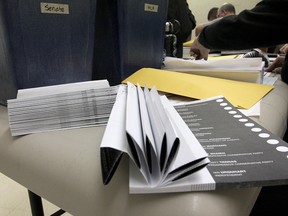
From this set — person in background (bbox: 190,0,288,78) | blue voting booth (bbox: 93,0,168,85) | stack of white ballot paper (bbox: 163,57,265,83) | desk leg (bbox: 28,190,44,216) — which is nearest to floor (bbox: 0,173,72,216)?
desk leg (bbox: 28,190,44,216)

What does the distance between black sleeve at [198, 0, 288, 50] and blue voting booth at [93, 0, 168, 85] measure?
21cm

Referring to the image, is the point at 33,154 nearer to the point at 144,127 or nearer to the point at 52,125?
the point at 52,125

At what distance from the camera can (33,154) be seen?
1.22 ft

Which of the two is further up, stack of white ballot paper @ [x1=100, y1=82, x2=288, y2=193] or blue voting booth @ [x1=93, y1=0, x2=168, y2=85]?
blue voting booth @ [x1=93, y1=0, x2=168, y2=85]

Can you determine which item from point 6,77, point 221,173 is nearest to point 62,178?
point 221,173

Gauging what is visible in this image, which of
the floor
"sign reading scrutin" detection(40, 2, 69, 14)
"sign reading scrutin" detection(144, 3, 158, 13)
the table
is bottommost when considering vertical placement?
the floor

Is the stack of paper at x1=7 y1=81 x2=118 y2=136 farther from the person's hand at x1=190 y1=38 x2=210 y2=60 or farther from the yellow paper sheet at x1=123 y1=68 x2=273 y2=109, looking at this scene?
the person's hand at x1=190 y1=38 x2=210 y2=60

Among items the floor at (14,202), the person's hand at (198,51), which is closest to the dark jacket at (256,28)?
the person's hand at (198,51)

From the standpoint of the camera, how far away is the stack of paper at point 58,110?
1.35 ft

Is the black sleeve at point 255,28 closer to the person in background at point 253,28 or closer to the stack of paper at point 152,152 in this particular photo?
the person in background at point 253,28

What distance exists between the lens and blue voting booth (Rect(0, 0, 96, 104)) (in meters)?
0.48

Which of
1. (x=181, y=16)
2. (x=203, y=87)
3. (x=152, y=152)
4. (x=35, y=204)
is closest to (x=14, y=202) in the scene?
(x=35, y=204)

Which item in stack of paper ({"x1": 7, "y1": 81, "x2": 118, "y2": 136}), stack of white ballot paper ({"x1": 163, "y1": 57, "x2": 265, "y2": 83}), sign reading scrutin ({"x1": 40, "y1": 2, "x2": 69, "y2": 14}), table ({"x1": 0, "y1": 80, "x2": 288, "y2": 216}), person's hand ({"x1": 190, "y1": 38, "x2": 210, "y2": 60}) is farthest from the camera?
person's hand ({"x1": 190, "y1": 38, "x2": 210, "y2": 60})

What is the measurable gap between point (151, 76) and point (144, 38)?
18 cm
